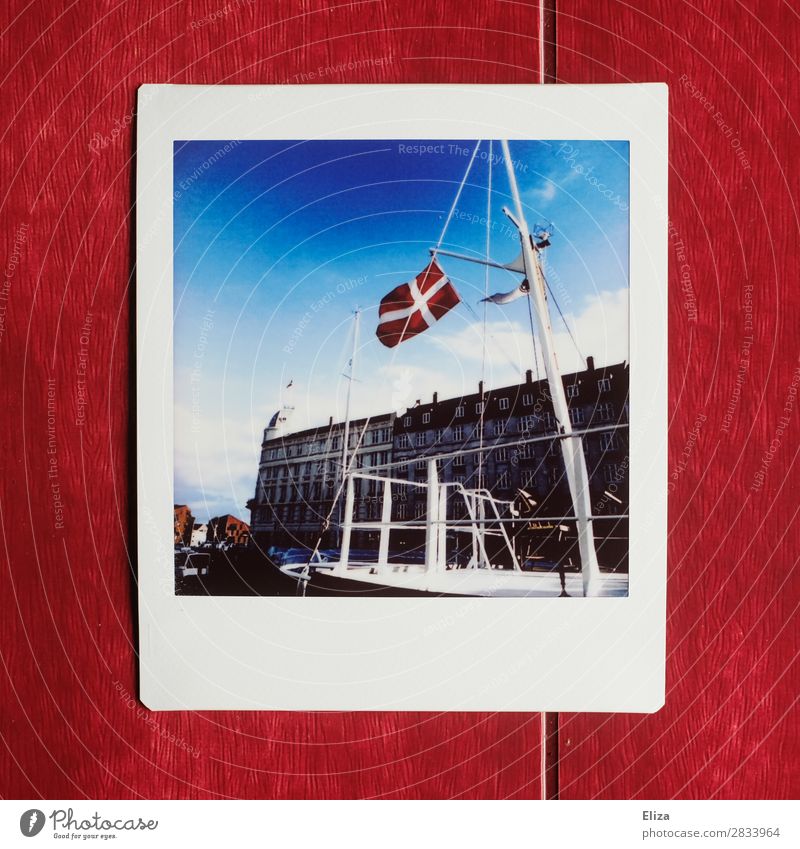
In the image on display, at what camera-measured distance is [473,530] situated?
1.29ft

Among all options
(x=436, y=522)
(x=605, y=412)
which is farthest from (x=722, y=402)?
(x=436, y=522)

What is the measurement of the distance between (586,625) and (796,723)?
152mm

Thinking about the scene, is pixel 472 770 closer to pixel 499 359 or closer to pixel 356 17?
pixel 499 359

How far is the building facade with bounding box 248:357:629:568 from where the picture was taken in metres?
0.39

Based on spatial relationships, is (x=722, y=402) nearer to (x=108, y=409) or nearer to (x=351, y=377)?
(x=351, y=377)

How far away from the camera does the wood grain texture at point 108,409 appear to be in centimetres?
40

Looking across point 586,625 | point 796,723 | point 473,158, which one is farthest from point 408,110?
point 796,723

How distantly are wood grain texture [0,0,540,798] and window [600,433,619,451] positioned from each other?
18 centimetres

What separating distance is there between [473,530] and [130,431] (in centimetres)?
22

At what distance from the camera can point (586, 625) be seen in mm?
394

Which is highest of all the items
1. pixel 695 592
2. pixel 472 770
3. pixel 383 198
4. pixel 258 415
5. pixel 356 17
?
pixel 356 17
